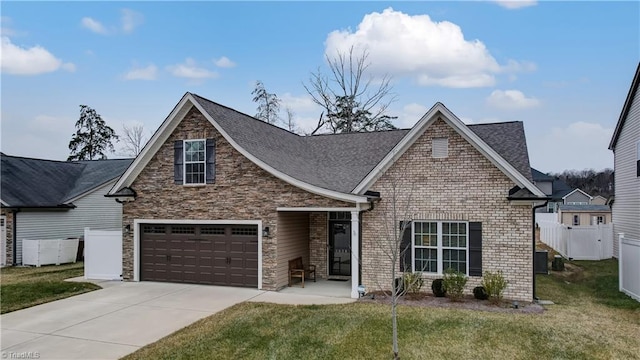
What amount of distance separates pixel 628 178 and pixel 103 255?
69.2 feet

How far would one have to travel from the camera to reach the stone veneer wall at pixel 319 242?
15258 millimetres

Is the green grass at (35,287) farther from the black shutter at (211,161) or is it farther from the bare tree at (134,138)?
the bare tree at (134,138)

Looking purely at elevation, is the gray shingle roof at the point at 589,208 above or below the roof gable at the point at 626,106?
below

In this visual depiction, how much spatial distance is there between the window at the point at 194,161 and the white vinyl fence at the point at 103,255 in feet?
11.6

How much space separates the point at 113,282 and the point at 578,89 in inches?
822

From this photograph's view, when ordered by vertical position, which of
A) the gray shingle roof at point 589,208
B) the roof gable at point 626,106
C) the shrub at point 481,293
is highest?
the roof gable at point 626,106

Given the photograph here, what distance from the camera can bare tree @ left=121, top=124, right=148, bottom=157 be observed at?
51.3 metres

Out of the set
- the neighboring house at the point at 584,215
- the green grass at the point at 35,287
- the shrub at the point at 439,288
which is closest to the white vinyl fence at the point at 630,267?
the shrub at the point at 439,288

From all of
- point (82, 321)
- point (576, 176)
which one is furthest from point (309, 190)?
point (576, 176)

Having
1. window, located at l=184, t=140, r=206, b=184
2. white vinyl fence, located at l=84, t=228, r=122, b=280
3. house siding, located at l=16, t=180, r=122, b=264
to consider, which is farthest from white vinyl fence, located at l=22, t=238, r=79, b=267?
window, located at l=184, t=140, r=206, b=184

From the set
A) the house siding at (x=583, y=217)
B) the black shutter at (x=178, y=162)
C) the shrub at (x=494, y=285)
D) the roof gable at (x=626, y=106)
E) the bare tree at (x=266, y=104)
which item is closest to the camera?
the shrub at (x=494, y=285)

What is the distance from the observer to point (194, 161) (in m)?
14.3

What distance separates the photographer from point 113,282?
14648 mm

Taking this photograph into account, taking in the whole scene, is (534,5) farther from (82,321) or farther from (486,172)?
(82,321)
